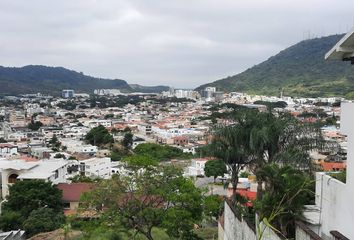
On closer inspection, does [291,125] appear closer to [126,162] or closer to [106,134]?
[126,162]

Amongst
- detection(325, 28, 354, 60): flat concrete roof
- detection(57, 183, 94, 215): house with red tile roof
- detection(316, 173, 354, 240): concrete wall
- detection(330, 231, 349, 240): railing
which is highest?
detection(325, 28, 354, 60): flat concrete roof

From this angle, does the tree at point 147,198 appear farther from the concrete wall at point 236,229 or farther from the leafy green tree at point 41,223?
the leafy green tree at point 41,223

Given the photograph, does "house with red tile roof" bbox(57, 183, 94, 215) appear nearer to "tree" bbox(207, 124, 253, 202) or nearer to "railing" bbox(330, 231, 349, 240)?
"tree" bbox(207, 124, 253, 202)

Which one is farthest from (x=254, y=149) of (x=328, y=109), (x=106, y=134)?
(x=328, y=109)

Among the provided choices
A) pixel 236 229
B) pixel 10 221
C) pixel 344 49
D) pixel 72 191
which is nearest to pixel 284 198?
pixel 236 229

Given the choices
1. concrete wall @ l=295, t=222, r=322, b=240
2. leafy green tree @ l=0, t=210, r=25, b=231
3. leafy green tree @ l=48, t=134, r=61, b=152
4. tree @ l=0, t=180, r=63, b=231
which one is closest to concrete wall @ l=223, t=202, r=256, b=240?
concrete wall @ l=295, t=222, r=322, b=240

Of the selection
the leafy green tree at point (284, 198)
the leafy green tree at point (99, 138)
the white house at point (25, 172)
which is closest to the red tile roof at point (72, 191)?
the white house at point (25, 172)

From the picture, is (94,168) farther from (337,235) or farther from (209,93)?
(209,93)
